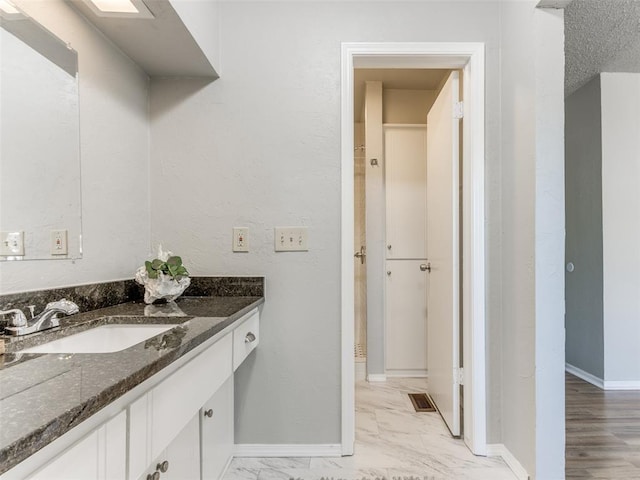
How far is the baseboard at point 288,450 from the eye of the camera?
1.77m

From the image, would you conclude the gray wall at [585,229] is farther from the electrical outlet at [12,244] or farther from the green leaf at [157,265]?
the electrical outlet at [12,244]

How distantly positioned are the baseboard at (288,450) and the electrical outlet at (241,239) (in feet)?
3.18

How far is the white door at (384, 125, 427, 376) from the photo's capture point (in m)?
2.95

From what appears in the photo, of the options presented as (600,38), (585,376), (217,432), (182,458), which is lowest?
(585,376)

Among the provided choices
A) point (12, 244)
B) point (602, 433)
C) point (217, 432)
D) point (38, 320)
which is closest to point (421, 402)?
point (602, 433)

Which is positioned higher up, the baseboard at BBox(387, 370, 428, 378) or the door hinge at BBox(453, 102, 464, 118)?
the door hinge at BBox(453, 102, 464, 118)

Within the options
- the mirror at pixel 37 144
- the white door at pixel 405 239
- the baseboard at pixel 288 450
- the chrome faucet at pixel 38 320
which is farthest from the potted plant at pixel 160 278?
the white door at pixel 405 239

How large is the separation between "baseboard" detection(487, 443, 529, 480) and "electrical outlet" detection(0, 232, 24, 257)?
208 cm

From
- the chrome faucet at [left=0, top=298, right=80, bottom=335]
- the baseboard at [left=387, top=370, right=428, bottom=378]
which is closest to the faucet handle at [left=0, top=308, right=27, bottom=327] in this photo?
the chrome faucet at [left=0, top=298, right=80, bottom=335]

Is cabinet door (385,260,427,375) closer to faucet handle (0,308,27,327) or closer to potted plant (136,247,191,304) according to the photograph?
potted plant (136,247,191,304)

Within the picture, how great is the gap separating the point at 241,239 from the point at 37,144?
883 mm

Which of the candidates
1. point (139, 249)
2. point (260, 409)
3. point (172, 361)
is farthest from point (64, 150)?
point (260, 409)

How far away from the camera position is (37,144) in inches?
44.9

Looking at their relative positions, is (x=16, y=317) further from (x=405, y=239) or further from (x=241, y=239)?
(x=405, y=239)
